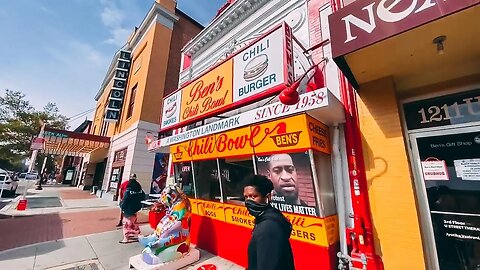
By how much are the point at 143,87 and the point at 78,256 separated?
11.4 m

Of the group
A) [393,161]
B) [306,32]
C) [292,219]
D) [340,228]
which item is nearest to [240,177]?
[292,219]

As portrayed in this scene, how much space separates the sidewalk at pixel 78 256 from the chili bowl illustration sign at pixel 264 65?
3954 millimetres

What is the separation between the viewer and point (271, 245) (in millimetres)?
1672

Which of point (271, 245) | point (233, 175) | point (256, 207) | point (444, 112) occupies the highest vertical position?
point (444, 112)

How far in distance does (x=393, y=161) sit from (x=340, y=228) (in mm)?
1501

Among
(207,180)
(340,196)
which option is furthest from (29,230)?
(340,196)

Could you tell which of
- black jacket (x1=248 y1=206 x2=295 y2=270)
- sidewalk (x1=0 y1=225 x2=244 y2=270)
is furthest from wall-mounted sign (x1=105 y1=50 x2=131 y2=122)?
black jacket (x1=248 y1=206 x2=295 y2=270)

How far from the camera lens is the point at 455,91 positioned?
3.38 m

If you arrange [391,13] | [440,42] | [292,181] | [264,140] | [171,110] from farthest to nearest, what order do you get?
1. [171,110]
2. [264,140]
3. [292,181]
4. [440,42]
5. [391,13]

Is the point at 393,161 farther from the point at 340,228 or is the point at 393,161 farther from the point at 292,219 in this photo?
the point at 292,219

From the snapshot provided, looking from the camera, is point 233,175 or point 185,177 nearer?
point 233,175

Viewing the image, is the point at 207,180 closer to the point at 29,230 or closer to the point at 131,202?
the point at 131,202

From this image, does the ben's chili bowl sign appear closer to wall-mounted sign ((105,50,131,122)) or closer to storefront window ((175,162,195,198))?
storefront window ((175,162,195,198))

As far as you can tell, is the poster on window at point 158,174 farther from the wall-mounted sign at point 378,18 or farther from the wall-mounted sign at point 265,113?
the wall-mounted sign at point 378,18
